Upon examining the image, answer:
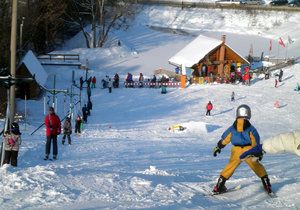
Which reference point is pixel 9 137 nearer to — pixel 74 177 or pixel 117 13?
pixel 74 177

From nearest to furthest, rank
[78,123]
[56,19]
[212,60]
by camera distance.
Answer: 1. [78,123]
2. [212,60]
3. [56,19]

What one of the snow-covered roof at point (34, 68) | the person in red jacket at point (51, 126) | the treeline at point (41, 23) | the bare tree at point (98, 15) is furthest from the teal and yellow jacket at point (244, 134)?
the bare tree at point (98, 15)

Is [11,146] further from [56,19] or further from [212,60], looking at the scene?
[56,19]

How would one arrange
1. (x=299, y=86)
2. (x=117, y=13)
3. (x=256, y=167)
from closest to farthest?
1. (x=256, y=167)
2. (x=299, y=86)
3. (x=117, y=13)

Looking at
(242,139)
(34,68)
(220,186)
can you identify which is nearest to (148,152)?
(220,186)

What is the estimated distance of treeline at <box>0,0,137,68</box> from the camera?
47594 mm

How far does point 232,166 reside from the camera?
8766mm

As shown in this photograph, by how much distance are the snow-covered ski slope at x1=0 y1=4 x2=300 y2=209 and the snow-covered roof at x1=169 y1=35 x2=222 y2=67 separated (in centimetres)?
422

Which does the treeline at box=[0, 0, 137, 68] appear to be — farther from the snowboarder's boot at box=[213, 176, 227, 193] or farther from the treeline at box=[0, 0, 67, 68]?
the snowboarder's boot at box=[213, 176, 227, 193]

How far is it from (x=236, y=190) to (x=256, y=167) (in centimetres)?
62

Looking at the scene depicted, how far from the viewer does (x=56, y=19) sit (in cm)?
5388

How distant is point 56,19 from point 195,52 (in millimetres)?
17098

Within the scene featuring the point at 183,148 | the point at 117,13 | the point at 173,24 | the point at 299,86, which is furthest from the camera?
the point at 173,24

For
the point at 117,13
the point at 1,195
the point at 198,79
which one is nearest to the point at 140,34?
the point at 117,13
